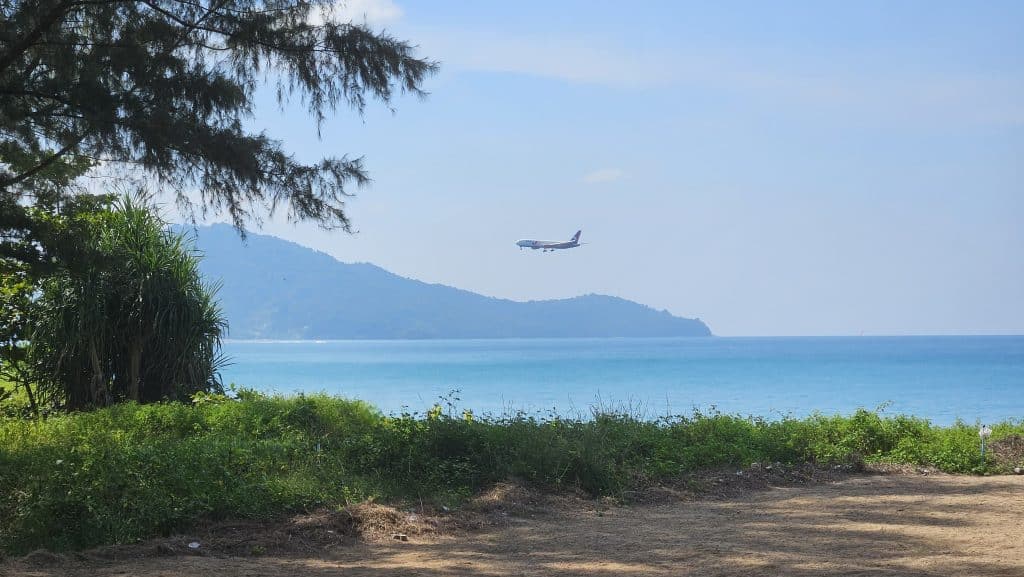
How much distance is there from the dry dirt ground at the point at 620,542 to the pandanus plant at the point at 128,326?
6.44 m

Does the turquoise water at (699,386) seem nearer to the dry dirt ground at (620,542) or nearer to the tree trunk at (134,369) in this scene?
the tree trunk at (134,369)

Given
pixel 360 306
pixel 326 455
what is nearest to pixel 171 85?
pixel 326 455

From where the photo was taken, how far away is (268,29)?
25.0 feet

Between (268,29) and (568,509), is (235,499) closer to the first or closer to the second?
(568,509)

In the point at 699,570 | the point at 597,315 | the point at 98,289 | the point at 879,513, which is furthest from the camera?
the point at 597,315

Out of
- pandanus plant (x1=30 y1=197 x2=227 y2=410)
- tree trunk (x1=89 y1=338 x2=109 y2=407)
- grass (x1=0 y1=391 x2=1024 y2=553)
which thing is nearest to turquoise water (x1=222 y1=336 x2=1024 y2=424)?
pandanus plant (x1=30 y1=197 x2=227 y2=410)

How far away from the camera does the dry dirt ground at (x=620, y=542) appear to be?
17.6 ft

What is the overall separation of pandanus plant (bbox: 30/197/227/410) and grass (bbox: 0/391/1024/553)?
100 cm

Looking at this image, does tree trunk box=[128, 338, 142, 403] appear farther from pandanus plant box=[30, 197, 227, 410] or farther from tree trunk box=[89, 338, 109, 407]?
tree trunk box=[89, 338, 109, 407]

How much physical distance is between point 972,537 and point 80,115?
741cm

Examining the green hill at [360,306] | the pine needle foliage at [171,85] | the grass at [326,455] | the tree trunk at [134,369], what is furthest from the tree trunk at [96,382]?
the green hill at [360,306]

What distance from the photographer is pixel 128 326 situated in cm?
1209

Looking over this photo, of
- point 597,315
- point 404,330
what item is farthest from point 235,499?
point 597,315

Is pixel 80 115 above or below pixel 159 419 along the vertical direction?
above
